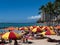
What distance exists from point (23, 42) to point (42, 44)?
7.92ft

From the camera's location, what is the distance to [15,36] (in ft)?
57.6

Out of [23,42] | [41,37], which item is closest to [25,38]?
[23,42]

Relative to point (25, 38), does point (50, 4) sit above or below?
above

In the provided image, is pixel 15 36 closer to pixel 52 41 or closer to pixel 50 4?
pixel 52 41

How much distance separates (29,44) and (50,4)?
5112 cm

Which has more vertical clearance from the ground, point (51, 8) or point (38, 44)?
point (51, 8)

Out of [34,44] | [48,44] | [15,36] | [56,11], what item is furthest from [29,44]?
[56,11]

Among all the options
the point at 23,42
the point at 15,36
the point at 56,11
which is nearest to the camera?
the point at 15,36

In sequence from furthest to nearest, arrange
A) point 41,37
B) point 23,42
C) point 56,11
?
1. point 56,11
2. point 41,37
3. point 23,42

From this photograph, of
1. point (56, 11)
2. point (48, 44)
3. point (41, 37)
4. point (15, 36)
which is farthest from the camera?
point (56, 11)

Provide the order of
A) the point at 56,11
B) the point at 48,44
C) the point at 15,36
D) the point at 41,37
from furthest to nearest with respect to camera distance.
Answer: the point at 56,11, the point at 41,37, the point at 48,44, the point at 15,36

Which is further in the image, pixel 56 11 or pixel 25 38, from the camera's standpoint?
pixel 56 11

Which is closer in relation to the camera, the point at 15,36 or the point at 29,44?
the point at 15,36

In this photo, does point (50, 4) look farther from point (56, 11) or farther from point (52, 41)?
point (52, 41)
